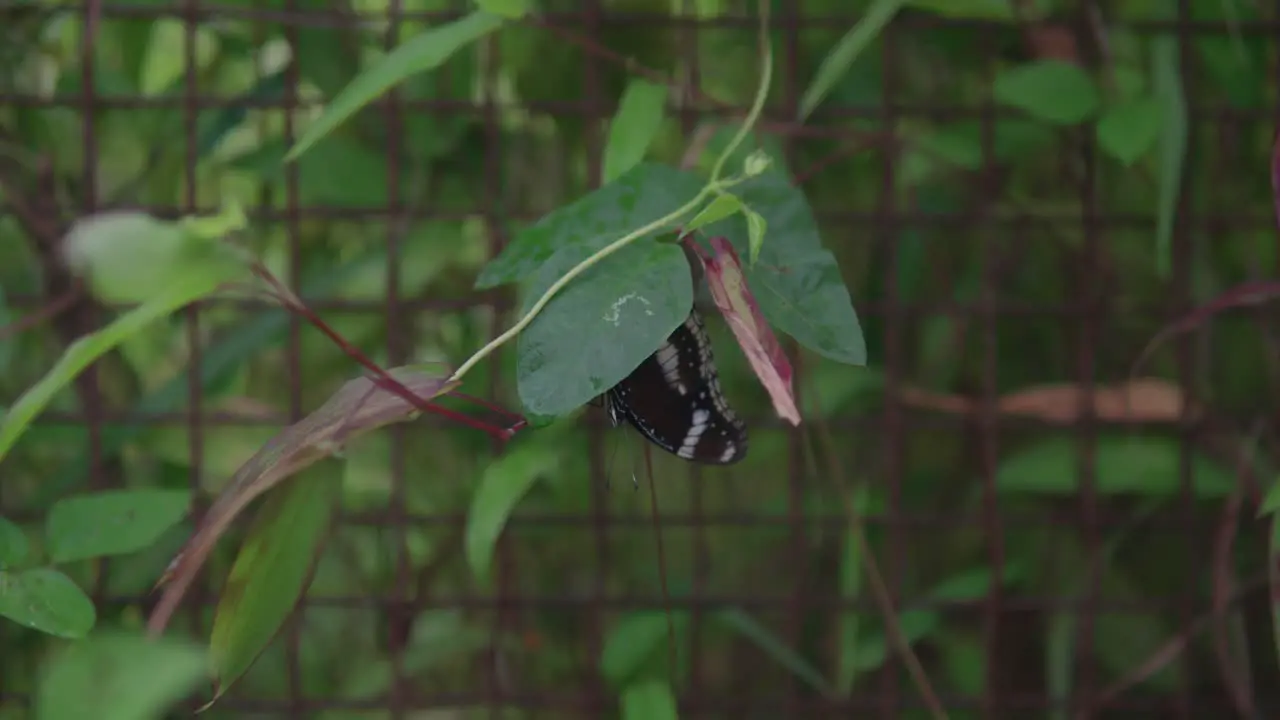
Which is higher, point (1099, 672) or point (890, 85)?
point (890, 85)

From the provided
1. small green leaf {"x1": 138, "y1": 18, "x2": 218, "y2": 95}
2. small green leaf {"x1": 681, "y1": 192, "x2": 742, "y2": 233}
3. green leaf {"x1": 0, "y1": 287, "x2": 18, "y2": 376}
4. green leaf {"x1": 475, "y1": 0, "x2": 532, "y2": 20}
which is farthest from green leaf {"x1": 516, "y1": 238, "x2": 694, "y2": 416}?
small green leaf {"x1": 138, "y1": 18, "x2": 218, "y2": 95}

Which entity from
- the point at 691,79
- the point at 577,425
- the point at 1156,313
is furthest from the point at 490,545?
the point at 1156,313

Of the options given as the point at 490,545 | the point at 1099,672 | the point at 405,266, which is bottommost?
the point at 1099,672

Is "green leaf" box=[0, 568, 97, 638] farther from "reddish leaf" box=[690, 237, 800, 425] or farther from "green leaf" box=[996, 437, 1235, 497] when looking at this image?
"green leaf" box=[996, 437, 1235, 497]

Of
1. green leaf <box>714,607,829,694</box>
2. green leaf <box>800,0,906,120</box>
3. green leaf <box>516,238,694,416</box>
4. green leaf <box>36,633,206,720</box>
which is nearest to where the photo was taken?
green leaf <box>36,633,206,720</box>

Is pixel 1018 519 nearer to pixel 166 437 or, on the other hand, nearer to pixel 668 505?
pixel 668 505

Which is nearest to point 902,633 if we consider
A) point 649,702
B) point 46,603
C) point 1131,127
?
point 649,702

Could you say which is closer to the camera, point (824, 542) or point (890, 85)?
point (890, 85)
